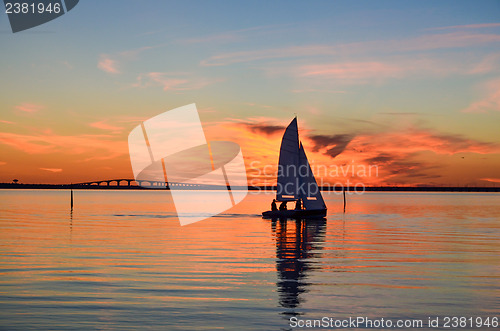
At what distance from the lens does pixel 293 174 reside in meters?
74.6

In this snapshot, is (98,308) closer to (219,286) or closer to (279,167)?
(219,286)

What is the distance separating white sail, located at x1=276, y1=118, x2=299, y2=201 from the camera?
74250 mm

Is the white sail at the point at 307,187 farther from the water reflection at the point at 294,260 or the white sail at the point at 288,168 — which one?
the water reflection at the point at 294,260

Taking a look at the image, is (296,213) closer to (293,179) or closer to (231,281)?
(293,179)

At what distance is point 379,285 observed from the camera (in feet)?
85.1

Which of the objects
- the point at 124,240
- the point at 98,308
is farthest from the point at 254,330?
the point at 124,240

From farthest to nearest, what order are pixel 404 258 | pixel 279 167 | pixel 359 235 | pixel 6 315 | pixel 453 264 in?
1. pixel 279 167
2. pixel 359 235
3. pixel 404 258
4. pixel 453 264
5. pixel 6 315

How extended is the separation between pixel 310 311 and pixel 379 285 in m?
6.85

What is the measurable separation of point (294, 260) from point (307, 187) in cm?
4141

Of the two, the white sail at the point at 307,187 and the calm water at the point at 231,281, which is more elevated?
the white sail at the point at 307,187

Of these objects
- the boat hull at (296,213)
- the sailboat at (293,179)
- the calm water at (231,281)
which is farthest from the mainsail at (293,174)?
the calm water at (231,281)

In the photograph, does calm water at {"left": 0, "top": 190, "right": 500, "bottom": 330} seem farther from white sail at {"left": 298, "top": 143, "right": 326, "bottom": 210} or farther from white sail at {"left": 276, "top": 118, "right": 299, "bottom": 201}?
white sail at {"left": 298, "top": 143, "right": 326, "bottom": 210}

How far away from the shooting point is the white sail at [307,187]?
75.0 metres

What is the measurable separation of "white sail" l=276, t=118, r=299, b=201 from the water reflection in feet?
42.9
